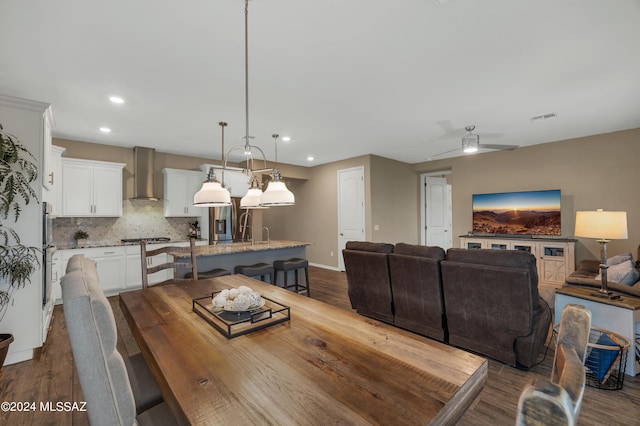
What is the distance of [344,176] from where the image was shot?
6793mm

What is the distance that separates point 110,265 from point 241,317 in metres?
4.30

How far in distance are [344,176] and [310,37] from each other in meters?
4.67

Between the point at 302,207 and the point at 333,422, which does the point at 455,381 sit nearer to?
the point at 333,422

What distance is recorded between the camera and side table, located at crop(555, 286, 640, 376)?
2238 mm

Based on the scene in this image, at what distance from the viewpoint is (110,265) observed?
182 inches

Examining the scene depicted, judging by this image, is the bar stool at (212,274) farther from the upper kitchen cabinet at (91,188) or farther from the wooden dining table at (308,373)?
the upper kitchen cabinet at (91,188)

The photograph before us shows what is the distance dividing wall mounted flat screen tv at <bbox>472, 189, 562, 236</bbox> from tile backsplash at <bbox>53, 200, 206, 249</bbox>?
20.4ft

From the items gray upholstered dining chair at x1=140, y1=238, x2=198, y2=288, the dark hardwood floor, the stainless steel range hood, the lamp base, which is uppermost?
the stainless steel range hood

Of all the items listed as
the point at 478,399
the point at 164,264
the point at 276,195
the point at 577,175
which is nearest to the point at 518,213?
the point at 577,175

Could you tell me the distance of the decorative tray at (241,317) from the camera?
1.42 meters

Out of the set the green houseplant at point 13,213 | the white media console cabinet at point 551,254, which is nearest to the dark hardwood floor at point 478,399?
the green houseplant at point 13,213

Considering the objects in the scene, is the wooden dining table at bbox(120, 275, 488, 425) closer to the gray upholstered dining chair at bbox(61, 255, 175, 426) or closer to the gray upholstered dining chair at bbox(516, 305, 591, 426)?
the gray upholstered dining chair at bbox(61, 255, 175, 426)

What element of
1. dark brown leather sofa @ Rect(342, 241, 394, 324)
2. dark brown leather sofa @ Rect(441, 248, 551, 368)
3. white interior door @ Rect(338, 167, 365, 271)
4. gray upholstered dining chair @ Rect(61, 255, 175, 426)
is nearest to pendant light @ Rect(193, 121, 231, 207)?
gray upholstered dining chair @ Rect(61, 255, 175, 426)

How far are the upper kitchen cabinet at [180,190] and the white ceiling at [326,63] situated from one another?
149 centimetres
